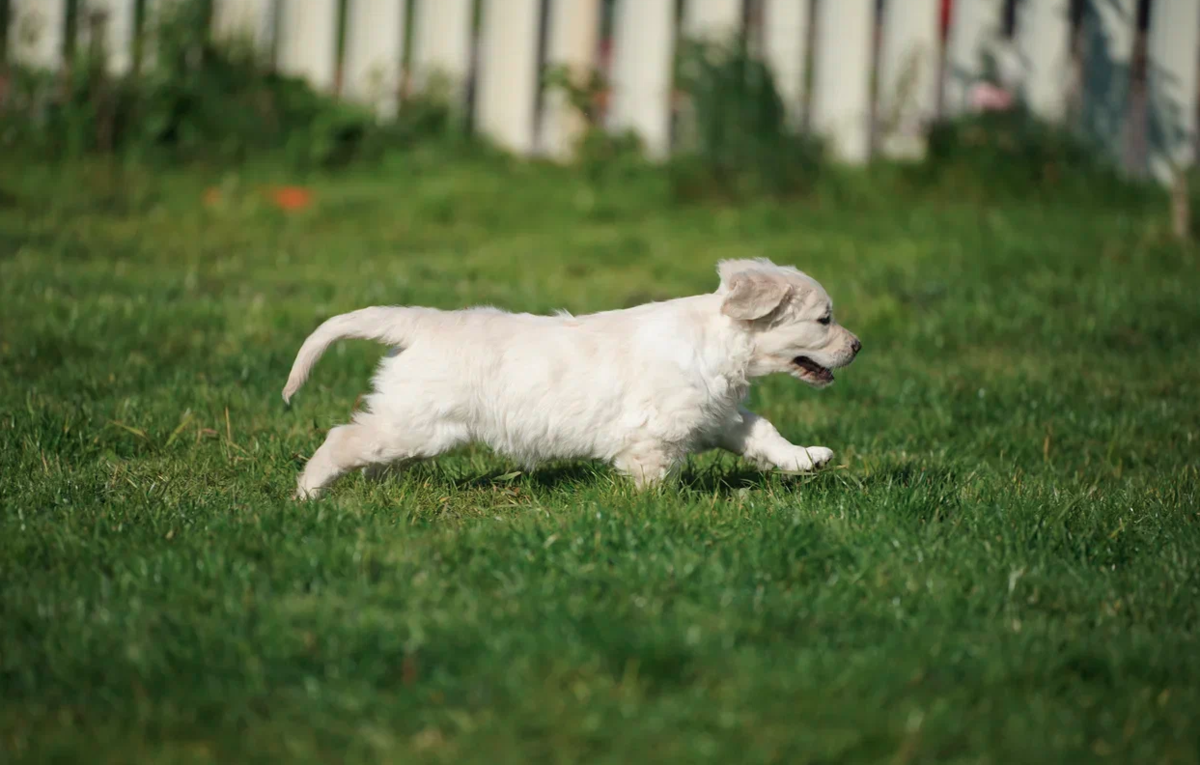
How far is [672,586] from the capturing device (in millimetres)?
3256

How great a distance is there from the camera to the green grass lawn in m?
2.63

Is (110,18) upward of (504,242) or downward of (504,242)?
upward

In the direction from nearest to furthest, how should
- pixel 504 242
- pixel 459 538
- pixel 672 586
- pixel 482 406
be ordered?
pixel 672 586
pixel 459 538
pixel 482 406
pixel 504 242

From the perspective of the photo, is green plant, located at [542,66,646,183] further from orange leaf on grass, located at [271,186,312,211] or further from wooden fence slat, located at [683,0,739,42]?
orange leaf on grass, located at [271,186,312,211]

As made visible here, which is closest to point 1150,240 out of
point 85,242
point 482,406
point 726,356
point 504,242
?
point 504,242

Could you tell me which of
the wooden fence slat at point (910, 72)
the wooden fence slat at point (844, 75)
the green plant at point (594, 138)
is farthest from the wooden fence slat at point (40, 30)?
the wooden fence slat at point (910, 72)

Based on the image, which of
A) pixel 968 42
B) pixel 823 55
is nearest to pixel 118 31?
pixel 823 55

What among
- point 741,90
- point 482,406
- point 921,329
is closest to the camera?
point 482,406

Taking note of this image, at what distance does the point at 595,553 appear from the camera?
3.45 m

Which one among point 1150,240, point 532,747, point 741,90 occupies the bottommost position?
point 532,747

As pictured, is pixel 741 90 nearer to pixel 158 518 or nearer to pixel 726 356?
pixel 726 356

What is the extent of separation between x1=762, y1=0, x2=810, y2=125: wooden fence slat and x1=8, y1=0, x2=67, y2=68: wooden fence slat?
5.06 meters

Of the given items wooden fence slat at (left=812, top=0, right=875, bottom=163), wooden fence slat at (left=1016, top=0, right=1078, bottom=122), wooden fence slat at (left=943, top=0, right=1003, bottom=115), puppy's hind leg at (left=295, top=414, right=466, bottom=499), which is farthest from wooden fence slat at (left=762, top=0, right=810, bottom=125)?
puppy's hind leg at (left=295, top=414, right=466, bottom=499)

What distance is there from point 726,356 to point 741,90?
549 centimetres
